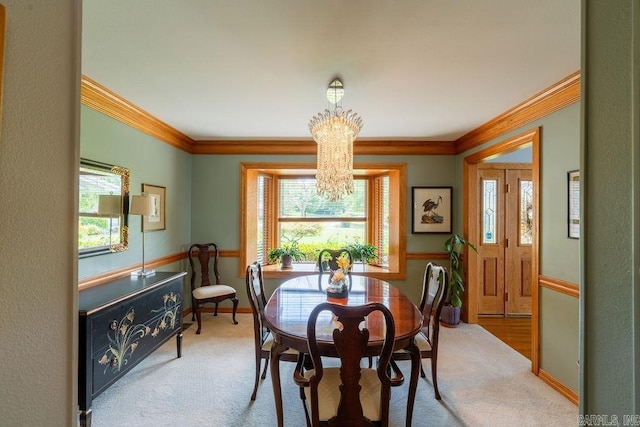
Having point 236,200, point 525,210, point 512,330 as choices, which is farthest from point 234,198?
point 525,210

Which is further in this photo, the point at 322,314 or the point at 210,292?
the point at 210,292

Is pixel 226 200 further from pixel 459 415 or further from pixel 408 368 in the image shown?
pixel 459 415

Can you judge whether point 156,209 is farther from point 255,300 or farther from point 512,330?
point 512,330

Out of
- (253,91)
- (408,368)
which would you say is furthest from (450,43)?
(408,368)

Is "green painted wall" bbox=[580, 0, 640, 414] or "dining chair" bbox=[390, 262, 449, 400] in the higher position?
"green painted wall" bbox=[580, 0, 640, 414]

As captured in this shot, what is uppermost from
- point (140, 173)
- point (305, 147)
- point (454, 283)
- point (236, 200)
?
point (305, 147)

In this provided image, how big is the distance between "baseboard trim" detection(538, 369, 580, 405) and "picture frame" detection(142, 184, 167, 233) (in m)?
4.24

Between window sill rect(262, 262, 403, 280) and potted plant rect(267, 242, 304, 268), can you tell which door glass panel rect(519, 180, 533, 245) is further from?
potted plant rect(267, 242, 304, 268)

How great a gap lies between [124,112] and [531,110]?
400cm

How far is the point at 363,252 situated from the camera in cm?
436

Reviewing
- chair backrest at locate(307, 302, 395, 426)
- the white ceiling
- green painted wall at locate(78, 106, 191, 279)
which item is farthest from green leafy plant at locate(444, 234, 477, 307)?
green painted wall at locate(78, 106, 191, 279)

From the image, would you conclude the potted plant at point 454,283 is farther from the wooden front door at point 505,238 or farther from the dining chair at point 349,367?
the dining chair at point 349,367

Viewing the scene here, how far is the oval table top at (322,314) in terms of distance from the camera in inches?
66.9

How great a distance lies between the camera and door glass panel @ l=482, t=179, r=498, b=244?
418 centimetres
